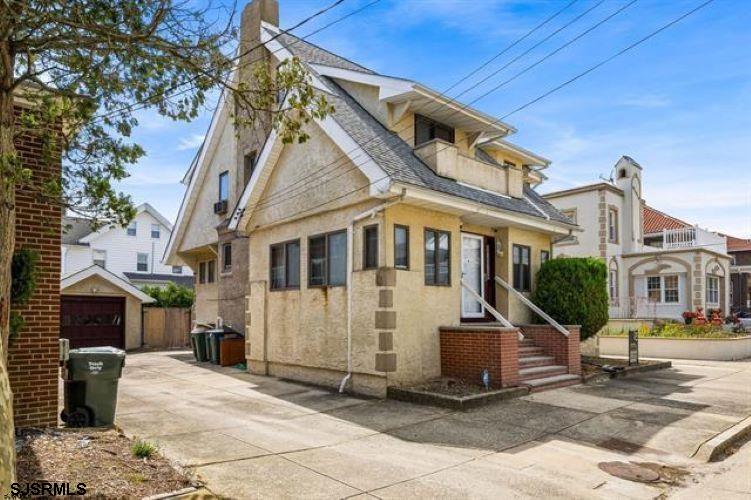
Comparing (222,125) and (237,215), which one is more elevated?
(222,125)

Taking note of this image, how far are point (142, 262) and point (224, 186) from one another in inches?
888

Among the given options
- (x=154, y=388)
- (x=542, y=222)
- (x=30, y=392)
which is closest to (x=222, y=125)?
(x=154, y=388)

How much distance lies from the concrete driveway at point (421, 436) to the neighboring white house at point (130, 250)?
2675 cm

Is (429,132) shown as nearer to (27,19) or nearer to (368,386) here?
(368,386)

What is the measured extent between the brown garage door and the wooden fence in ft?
3.60

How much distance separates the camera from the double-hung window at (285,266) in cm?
1302

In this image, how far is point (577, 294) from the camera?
528 inches

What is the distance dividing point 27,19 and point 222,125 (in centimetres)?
1386

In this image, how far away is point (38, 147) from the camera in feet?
23.9

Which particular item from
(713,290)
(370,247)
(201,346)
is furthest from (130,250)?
(713,290)

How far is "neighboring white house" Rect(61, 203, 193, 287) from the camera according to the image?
113 feet

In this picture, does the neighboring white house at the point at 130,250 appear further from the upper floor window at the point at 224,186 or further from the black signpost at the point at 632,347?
the black signpost at the point at 632,347

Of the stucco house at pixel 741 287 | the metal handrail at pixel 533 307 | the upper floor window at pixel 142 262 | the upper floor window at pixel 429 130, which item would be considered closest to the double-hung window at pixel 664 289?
the stucco house at pixel 741 287

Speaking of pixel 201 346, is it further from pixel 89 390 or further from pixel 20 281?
pixel 20 281
